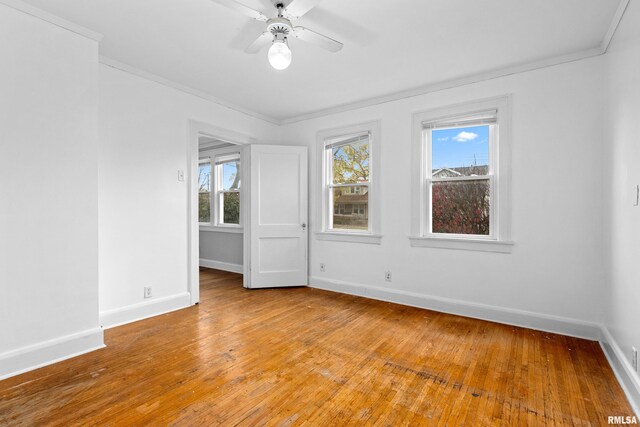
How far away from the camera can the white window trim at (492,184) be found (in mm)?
3320

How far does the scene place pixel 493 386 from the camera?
2.14 m

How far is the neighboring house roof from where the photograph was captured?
355 centimetres

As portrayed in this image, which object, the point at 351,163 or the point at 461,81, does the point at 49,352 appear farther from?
the point at 461,81

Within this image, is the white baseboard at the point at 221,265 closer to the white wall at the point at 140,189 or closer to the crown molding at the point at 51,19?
the white wall at the point at 140,189

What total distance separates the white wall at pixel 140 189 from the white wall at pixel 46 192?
48 cm

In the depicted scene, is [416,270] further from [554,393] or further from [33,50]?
[33,50]

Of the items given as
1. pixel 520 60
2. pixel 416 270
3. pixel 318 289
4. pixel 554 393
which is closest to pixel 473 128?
pixel 520 60

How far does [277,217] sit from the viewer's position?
4.76 metres

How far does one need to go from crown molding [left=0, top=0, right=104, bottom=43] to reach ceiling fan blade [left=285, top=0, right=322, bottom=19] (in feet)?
5.89

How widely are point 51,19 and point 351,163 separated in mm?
3350

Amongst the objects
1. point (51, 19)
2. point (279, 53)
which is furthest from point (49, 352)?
point (279, 53)

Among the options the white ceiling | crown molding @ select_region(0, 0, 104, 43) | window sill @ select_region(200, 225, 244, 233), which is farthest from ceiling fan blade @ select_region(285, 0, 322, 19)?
window sill @ select_region(200, 225, 244, 233)

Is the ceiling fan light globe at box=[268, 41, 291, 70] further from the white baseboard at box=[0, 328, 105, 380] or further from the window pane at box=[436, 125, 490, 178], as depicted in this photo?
the white baseboard at box=[0, 328, 105, 380]

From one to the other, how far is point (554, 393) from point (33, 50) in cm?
437
